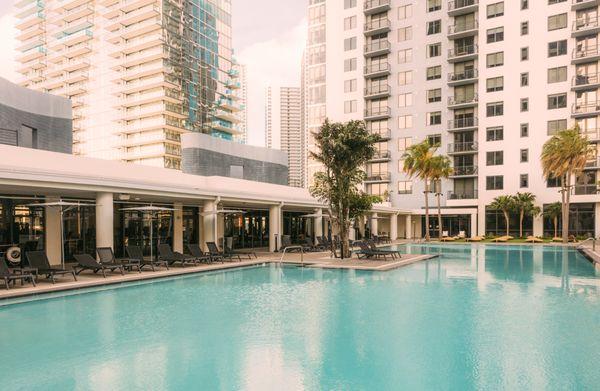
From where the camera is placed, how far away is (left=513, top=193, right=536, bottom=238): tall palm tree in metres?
41.9

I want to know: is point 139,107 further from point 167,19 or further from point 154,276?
point 154,276

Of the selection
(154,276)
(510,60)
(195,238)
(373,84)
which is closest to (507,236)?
(510,60)

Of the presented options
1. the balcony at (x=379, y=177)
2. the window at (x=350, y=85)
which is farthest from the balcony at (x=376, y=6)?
the balcony at (x=379, y=177)

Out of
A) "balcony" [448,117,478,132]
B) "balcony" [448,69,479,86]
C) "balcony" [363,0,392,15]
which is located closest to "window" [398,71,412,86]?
"balcony" [448,69,479,86]

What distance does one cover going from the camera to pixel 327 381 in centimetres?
587

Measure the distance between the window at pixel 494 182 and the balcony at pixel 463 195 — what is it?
1658mm

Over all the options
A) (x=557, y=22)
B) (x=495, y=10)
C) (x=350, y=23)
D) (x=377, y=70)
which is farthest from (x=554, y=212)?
(x=350, y=23)

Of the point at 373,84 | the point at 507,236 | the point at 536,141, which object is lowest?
the point at 507,236

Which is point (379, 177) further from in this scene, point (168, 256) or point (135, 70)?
point (135, 70)

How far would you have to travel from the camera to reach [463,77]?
1913 inches

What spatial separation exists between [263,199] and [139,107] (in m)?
58.2

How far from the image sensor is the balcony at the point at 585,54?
41019 mm

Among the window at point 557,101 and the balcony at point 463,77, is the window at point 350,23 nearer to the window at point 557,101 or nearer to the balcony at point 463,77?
the balcony at point 463,77

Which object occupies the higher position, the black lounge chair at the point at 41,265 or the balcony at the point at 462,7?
the balcony at the point at 462,7
